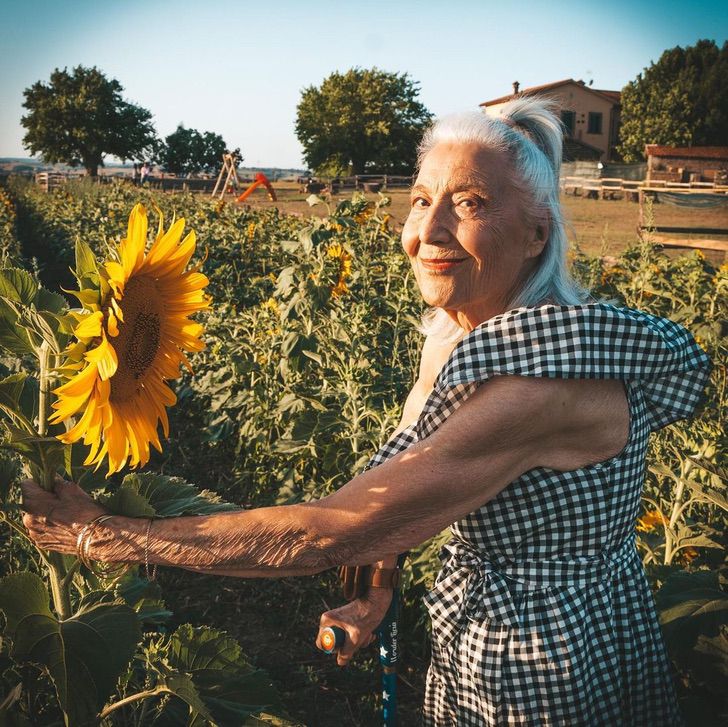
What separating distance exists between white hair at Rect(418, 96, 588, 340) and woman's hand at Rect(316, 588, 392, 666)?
25.8 inches

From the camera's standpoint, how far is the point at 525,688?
1.38 m

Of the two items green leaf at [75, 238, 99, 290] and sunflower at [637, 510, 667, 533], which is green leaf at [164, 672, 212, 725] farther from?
sunflower at [637, 510, 667, 533]

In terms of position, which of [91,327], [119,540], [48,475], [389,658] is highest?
[91,327]

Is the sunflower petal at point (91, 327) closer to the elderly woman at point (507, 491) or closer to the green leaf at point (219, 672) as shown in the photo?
the elderly woman at point (507, 491)

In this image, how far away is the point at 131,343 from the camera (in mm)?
1116

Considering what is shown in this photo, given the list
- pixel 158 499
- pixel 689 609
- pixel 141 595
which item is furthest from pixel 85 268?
pixel 689 609

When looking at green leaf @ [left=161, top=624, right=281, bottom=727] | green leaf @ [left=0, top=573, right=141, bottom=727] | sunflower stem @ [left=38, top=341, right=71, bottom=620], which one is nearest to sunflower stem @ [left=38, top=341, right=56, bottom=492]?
sunflower stem @ [left=38, top=341, right=71, bottom=620]

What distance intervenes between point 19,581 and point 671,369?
3.87 feet

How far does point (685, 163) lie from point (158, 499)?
120 feet

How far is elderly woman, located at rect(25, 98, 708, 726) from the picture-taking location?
1225mm

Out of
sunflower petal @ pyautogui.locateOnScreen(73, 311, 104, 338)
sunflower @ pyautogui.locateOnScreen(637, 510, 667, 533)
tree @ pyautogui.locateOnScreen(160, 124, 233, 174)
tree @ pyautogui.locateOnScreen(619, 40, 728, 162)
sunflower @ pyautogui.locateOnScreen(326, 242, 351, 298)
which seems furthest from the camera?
tree @ pyautogui.locateOnScreen(160, 124, 233, 174)

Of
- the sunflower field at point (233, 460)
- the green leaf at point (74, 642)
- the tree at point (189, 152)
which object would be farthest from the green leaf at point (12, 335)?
the tree at point (189, 152)

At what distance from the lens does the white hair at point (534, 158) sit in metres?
1.47

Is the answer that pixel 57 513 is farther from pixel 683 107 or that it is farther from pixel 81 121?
pixel 81 121
